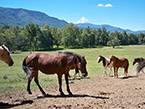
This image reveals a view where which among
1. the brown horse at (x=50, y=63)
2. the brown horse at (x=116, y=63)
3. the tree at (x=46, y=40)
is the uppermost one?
the tree at (x=46, y=40)

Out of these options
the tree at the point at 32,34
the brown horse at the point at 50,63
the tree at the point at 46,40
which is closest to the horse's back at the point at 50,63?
the brown horse at the point at 50,63

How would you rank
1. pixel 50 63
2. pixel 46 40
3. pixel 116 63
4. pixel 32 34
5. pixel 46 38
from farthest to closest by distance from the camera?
pixel 46 38
pixel 46 40
pixel 32 34
pixel 116 63
pixel 50 63

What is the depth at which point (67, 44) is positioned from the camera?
9250 cm

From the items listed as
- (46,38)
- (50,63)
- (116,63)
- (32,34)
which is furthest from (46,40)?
(50,63)

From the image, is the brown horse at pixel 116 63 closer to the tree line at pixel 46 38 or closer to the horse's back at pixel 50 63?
the horse's back at pixel 50 63

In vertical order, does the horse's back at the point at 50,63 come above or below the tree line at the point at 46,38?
below

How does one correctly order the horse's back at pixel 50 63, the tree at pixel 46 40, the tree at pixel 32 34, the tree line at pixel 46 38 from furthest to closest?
the tree at pixel 46 40, the tree at pixel 32 34, the tree line at pixel 46 38, the horse's back at pixel 50 63

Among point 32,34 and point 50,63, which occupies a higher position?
point 32,34

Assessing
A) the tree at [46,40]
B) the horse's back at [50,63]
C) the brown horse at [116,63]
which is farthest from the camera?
the tree at [46,40]

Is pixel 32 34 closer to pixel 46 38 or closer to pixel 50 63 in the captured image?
pixel 46 38

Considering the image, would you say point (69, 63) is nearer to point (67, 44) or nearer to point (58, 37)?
point (67, 44)

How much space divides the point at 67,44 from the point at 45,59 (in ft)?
278

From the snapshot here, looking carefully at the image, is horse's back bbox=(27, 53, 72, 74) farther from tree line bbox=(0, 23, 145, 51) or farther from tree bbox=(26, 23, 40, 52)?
tree bbox=(26, 23, 40, 52)

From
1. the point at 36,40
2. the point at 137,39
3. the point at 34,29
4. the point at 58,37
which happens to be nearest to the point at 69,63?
the point at 36,40
